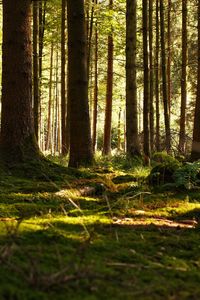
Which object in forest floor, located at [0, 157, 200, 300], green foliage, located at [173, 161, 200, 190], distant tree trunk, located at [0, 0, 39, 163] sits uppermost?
distant tree trunk, located at [0, 0, 39, 163]

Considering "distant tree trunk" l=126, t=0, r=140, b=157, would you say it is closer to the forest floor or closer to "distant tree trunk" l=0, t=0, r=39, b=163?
"distant tree trunk" l=0, t=0, r=39, b=163

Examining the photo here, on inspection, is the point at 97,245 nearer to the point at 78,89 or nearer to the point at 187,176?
the point at 187,176

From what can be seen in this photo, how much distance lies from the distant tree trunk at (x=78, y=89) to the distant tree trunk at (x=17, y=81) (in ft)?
5.67

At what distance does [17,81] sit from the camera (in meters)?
7.25

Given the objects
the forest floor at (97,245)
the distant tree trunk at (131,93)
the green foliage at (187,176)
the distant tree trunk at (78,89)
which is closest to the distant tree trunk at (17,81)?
the forest floor at (97,245)

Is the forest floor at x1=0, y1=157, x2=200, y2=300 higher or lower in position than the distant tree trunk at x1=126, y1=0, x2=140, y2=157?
lower

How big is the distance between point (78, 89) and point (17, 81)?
6.40 feet

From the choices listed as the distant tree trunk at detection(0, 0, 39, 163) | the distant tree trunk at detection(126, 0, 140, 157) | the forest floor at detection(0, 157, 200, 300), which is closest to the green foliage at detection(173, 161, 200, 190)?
the forest floor at detection(0, 157, 200, 300)

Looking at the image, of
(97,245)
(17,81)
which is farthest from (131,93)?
(97,245)

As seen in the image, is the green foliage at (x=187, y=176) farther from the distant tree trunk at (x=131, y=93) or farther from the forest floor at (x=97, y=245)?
the distant tree trunk at (x=131, y=93)

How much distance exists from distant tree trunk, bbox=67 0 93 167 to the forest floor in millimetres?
3079

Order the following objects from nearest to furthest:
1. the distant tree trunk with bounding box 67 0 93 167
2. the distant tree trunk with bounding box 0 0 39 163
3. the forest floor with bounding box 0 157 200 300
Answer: the forest floor with bounding box 0 157 200 300 → the distant tree trunk with bounding box 0 0 39 163 → the distant tree trunk with bounding box 67 0 93 167

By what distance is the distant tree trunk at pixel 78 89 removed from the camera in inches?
352

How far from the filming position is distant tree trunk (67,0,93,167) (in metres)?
8.95
